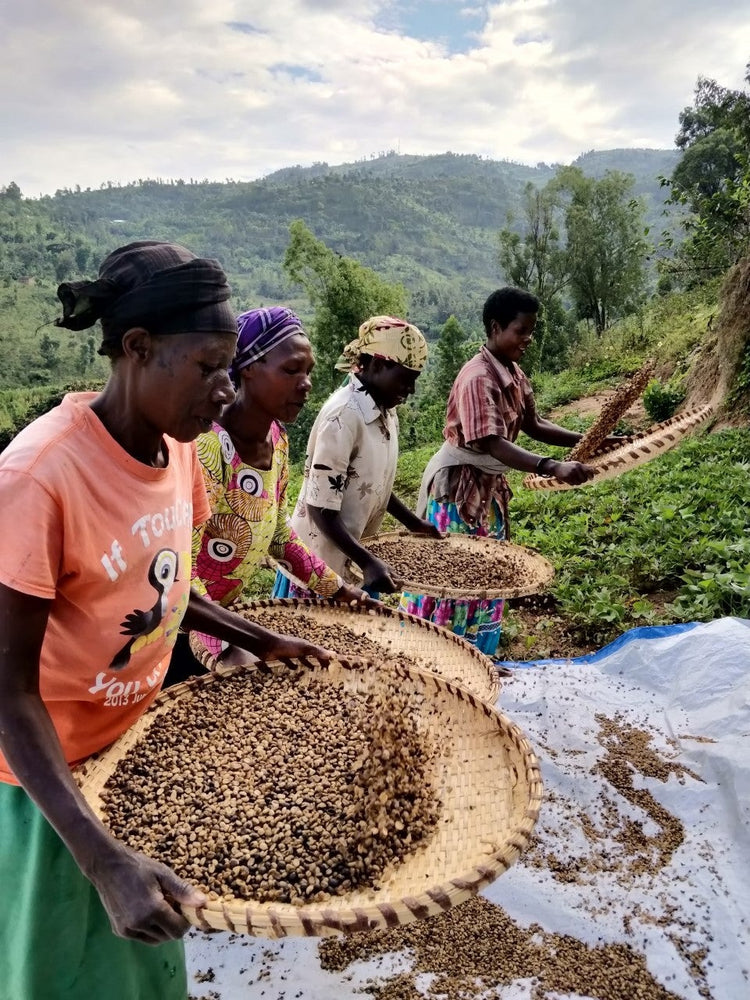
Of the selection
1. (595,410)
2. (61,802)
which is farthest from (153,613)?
(595,410)

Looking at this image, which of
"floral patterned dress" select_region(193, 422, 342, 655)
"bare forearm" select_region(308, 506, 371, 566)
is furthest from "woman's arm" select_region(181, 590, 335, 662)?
"bare forearm" select_region(308, 506, 371, 566)

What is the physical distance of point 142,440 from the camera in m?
1.31

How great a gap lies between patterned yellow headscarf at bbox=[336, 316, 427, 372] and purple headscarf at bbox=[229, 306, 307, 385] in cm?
51

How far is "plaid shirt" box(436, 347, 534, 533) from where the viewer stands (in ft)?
10.1

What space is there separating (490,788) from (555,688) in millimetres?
1903

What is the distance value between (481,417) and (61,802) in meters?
2.36

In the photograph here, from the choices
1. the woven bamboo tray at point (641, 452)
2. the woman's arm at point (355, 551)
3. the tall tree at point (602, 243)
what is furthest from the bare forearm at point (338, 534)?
the tall tree at point (602, 243)

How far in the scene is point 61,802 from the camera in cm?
109

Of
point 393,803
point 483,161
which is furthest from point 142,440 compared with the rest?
point 483,161

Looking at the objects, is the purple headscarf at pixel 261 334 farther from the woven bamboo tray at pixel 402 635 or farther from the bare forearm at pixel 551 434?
the bare forearm at pixel 551 434

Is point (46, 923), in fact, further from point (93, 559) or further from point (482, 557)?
point (482, 557)

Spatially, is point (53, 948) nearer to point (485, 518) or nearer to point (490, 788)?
point (490, 788)

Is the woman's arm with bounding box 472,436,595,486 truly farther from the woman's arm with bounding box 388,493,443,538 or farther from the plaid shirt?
the woman's arm with bounding box 388,493,443,538

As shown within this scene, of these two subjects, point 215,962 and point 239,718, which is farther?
point 215,962
